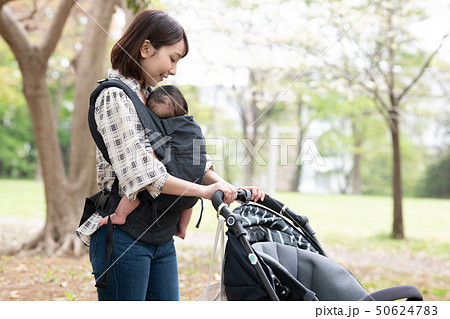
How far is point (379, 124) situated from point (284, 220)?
743 inches

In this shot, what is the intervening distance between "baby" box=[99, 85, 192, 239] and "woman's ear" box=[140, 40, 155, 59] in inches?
6.6

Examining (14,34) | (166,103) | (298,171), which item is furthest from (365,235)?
(298,171)

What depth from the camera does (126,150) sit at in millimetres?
1317

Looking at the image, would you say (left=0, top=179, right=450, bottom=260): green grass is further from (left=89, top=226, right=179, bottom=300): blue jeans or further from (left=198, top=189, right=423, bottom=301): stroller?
(left=89, top=226, right=179, bottom=300): blue jeans

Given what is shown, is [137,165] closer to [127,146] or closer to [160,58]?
[127,146]

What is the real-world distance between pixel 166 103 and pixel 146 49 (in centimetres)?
19

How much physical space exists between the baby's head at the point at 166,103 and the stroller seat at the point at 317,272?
1.86ft

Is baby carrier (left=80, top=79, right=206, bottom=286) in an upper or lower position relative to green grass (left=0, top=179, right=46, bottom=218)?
upper

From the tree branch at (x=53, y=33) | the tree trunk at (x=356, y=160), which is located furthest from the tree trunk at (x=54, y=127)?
the tree trunk at (x=356, y=160)

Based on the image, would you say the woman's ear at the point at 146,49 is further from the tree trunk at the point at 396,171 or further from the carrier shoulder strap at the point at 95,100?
the tree trunk at the point at 396,171

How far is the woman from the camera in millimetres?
1321

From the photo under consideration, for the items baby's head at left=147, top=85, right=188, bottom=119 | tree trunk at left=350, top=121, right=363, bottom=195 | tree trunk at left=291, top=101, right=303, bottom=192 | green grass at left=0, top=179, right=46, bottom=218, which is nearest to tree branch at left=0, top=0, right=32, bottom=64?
baby's head at left=147, top=85, right=188, bottom=119

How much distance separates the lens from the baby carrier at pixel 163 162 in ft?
4.53
